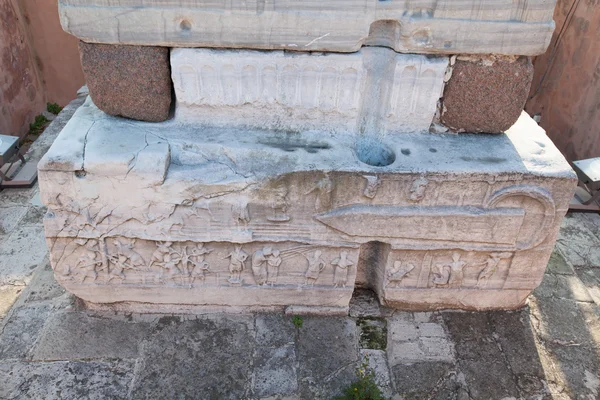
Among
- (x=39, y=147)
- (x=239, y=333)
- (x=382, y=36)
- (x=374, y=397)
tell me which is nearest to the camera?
(x=374, y=397)

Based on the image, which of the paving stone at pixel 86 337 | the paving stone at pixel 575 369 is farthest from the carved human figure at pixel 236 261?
the paving stone at pixel 575 369

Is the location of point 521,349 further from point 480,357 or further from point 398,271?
point 398,271

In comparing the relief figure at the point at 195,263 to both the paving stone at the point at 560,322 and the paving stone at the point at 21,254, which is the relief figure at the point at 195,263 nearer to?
the paving stone at the point at 21,254

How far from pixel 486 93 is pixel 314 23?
120 centimetres

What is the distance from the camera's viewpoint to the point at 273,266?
11.4 ft

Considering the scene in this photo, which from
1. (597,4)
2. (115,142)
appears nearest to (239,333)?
(115,142)

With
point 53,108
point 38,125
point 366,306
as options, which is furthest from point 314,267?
point 53,108

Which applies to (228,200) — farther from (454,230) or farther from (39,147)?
(39,147)

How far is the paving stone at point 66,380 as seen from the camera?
10.2 ft

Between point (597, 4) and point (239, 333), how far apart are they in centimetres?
495

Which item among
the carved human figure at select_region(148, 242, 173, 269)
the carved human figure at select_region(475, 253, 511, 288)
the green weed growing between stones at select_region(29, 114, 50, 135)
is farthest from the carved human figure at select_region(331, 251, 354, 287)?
the green weed growing between stones at select_region(29, 114, 50, 135)

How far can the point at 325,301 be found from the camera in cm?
366

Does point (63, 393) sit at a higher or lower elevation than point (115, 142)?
lower

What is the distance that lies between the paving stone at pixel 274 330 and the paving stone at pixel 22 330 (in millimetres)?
1475
